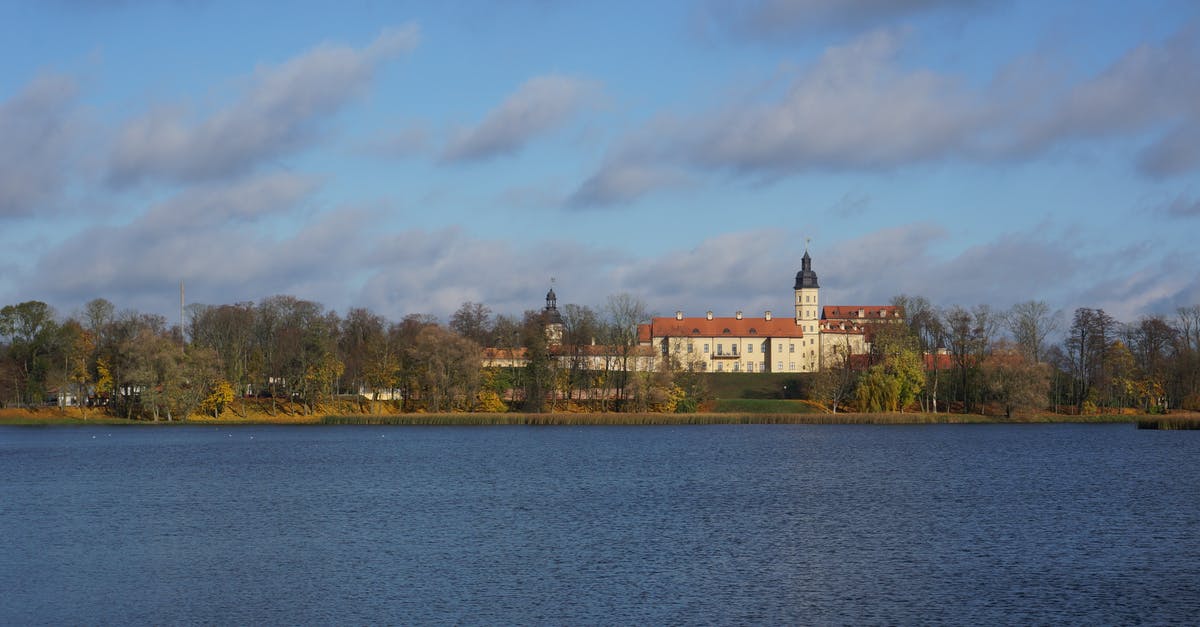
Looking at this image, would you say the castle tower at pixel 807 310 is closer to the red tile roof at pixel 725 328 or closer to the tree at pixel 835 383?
the red tile roof at pixel 725 328

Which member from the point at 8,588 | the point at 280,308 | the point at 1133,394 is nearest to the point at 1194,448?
the point at 1133,394

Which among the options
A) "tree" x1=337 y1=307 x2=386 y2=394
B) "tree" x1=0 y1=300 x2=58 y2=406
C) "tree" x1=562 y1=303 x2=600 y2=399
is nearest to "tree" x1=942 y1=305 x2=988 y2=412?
"tree" x1=562 y1=303 x2=600 y2=399

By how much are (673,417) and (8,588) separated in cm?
6694

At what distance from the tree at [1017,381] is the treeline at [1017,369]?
8 centimetres

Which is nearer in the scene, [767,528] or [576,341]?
[767,528]

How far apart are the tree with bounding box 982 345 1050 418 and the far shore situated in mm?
1994

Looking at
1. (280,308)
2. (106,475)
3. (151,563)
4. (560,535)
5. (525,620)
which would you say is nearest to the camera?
(525,620)

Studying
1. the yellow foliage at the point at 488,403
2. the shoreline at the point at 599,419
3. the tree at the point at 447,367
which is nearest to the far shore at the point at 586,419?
the shoreline at the point at 599,419

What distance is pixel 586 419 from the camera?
8481 cm

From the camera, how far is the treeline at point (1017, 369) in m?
87.8

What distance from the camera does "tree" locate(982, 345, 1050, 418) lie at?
8500 cm

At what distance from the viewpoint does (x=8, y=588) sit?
881 inches

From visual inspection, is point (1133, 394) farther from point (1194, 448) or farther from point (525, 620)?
point (525, 620)

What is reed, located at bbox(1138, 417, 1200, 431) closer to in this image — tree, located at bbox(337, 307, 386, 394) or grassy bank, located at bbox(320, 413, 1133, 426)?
grassy bank, located at bbox(320, 413, 1133, 426)
